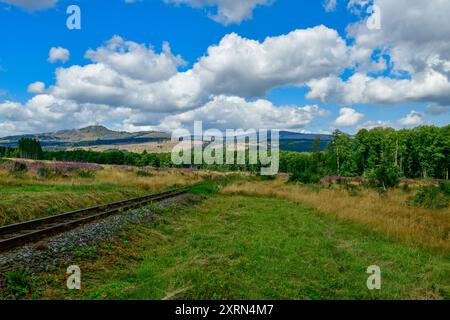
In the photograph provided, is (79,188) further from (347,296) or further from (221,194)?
(347,296)

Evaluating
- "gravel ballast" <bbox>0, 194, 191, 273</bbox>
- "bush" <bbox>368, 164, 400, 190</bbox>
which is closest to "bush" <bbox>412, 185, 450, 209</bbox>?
"bush" <bbox>368, 164, 400, 190</bbox>

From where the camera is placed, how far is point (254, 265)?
906 centimetres

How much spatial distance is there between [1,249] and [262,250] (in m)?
7.35

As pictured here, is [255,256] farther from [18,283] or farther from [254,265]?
[18,283]

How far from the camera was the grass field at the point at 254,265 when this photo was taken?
722 centimetres

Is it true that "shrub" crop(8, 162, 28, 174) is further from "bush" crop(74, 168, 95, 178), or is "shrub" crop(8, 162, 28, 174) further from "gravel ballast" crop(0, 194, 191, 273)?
"gravel ballast" crop(0, 194, 191, 273)

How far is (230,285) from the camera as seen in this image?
288 inches

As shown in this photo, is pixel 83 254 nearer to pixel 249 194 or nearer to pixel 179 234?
pixel 179 234

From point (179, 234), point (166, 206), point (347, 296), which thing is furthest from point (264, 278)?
point (166, 206)

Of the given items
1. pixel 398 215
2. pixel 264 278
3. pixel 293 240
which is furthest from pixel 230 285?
pixel 398 215

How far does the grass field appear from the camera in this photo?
7.22 meters
